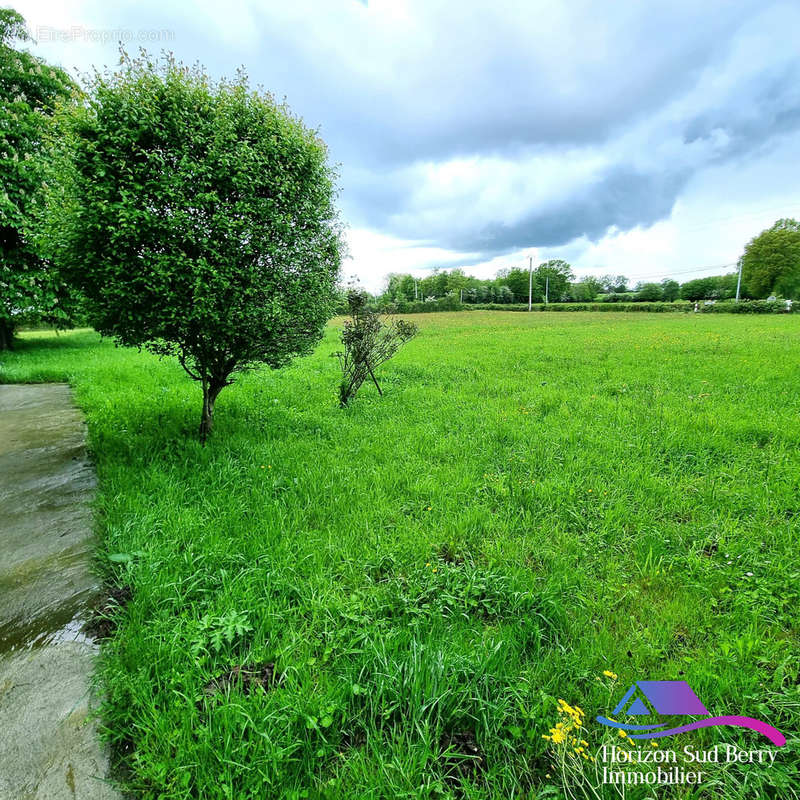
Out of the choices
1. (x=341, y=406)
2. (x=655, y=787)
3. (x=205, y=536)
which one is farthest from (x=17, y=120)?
(x=655, y=787)

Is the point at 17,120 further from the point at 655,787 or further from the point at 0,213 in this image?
the point at 655,787

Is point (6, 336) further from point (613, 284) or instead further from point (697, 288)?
point (613, 284)

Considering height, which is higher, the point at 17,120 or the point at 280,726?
the point at 17,120

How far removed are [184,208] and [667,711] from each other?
474 centimetres

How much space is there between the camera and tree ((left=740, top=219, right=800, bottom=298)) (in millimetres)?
50719

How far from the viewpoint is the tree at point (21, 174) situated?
10.5 metres

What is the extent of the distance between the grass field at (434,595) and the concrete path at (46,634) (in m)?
0.13

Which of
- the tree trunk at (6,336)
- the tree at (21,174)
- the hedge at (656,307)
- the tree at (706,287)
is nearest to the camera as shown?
the tree at (21,174)

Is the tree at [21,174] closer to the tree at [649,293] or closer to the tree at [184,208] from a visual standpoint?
the tree at [184,208]

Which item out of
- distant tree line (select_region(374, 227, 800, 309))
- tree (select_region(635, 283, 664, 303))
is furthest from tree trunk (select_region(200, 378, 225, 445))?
tree (select_region(635, 283, 664, 303))

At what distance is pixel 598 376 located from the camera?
8.23m

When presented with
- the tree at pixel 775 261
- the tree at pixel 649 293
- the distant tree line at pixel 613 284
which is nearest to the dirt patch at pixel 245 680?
the distant tree line at pixel 613 284

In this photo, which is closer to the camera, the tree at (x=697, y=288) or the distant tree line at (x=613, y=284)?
the distant tree line at (x=613, y=284)

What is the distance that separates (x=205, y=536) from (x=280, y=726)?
1564 mm
